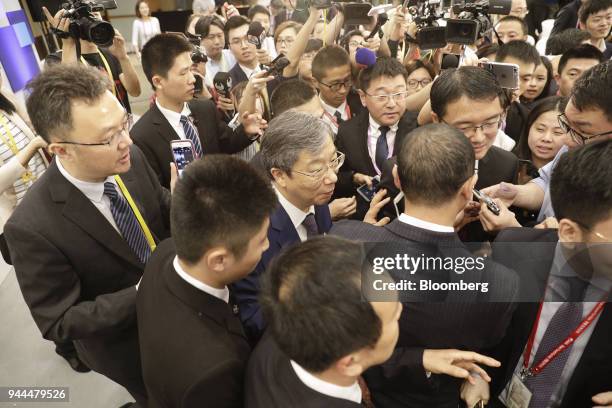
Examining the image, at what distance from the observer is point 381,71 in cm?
234

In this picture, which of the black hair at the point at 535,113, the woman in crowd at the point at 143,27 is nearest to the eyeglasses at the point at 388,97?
the black hair at the point at 535,113

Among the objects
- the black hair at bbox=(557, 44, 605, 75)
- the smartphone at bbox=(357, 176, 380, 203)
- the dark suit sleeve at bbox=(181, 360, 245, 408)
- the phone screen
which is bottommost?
the smartphone at bbox=(357, 176, 380, 203)

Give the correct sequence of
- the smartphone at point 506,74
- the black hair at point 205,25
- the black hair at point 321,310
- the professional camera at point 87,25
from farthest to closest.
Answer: the black hair at point 205,25 → the professional camera at point 87,25 → the smartphone at point 506,74 → the black hair at point 321,310

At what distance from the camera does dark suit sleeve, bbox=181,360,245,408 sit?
0.97 meters

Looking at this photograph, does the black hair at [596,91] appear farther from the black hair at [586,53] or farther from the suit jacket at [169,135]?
the suit jacket at [169,135]

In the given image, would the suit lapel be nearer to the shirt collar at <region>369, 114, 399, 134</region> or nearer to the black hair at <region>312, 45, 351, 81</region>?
the shirt collar at <region>369, 114, 399, 134</region>

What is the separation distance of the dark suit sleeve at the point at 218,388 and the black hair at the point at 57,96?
105 centimetres

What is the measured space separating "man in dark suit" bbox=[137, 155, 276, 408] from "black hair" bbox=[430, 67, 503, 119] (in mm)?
1026

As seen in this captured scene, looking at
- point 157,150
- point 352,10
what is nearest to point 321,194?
point 157,150

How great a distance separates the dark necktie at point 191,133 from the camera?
8.25ft

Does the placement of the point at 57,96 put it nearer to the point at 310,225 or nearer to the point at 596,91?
the point at 310,225

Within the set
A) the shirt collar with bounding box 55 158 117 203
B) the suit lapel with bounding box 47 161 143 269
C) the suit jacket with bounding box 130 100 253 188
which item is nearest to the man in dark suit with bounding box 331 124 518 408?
the suit lapel with bounding box 47 161 143 269

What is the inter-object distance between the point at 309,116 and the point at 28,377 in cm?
229

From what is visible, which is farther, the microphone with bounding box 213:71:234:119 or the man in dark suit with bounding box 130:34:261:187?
the microphone with bounding box 213:71:234:119
